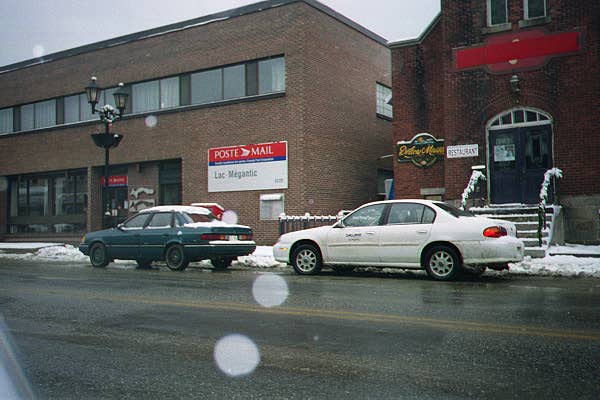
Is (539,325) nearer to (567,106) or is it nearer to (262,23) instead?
(567,106)

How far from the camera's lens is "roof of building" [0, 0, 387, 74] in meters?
22.8

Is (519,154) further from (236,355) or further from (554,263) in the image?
(236,355)

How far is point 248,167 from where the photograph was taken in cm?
2289

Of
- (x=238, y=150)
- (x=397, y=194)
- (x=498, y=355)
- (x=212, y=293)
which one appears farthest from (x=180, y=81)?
(x=498, y=355)

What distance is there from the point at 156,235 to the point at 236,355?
33.7 ft

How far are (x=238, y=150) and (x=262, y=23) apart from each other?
4.89 meters

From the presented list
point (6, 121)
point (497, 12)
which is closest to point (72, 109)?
point (6, 121)

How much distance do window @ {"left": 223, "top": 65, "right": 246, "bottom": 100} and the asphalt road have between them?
47.7 ft

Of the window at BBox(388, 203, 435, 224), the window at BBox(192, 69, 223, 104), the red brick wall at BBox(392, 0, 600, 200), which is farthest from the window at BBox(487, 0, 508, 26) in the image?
the window at BBox(192, 69, 223, 104)

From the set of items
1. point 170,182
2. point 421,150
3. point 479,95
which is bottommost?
point 170,182

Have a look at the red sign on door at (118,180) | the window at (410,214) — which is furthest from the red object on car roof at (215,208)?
the window at (410,214)

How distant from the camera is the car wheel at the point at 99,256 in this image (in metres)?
16.1

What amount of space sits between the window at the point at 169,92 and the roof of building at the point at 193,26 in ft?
6.72

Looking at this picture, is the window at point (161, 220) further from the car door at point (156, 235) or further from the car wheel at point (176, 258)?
the car wheel at point (176, 258)
